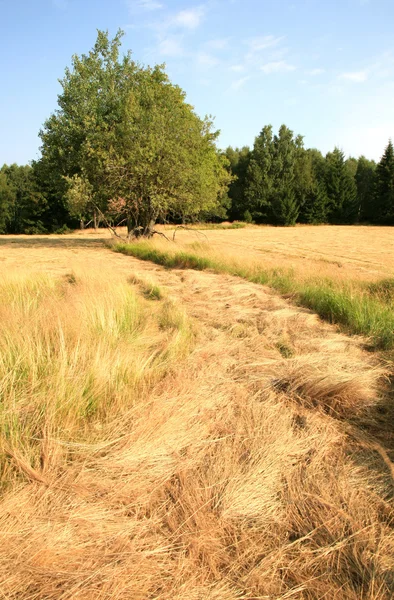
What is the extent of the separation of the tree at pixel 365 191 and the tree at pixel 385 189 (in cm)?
106

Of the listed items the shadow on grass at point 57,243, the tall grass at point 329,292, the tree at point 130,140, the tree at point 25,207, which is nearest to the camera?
the tall grass at point 329,292

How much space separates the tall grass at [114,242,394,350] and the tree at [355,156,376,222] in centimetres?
4440

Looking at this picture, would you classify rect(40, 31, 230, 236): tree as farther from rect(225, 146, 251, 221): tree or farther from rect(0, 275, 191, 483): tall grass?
rect(225, 146, 251, 221): tree

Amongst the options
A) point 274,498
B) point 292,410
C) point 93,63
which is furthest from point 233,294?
point 93,63

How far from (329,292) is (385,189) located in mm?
47589

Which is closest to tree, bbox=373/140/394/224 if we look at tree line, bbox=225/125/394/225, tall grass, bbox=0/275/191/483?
tree line, bbox=225/125/394/225

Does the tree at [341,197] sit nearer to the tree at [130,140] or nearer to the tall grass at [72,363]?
the tree at [130,140]

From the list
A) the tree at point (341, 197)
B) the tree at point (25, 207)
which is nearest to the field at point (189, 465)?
the tree at point (25, 207)

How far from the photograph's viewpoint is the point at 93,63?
18656mm

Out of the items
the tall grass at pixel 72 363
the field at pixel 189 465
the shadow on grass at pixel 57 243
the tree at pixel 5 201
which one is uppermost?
the tree at pixel 5 201

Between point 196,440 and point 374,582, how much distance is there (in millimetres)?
1112

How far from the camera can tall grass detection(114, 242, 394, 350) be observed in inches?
172

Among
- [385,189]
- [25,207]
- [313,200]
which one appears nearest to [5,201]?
[25,207]

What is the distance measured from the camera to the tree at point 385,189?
44.5 metres
